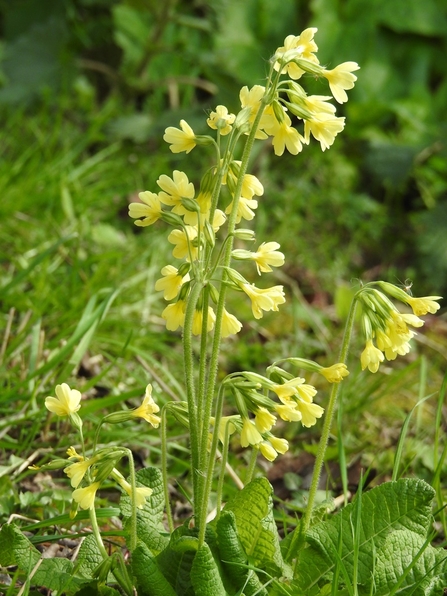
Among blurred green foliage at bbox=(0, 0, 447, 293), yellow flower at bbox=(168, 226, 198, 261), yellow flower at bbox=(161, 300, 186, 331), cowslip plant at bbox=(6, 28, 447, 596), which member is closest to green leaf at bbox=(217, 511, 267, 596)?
cowslip plant at bbox=(6, 28, 447, 596)

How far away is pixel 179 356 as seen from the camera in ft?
8.87

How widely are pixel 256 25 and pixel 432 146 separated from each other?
3.70 ft

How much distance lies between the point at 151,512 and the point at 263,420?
359mm

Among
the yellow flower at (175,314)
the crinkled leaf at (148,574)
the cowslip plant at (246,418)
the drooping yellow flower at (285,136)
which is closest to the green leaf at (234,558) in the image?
the cowslip plant at (246,418)

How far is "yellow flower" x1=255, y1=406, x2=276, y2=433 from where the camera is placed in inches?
50.8

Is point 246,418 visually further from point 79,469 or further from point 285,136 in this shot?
point 285,136

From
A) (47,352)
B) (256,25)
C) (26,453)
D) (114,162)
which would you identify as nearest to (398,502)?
(26,453)

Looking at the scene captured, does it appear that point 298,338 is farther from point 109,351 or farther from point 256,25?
point 256,25

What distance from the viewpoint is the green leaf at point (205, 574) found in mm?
1278

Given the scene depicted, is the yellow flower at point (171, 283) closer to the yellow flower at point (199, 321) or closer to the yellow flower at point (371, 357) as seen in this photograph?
the yellow flower at point (199, 321)

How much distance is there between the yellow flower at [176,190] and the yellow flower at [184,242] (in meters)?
0.04

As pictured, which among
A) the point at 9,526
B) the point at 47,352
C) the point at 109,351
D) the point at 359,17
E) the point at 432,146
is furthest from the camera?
the point at 359,17

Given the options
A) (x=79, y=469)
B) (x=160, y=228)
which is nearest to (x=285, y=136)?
(x=79, y=469)

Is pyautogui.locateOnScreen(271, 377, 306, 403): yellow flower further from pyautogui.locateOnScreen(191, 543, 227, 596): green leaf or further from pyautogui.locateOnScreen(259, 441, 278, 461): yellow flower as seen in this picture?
pyautogui.locateOnScreen(191, 543, 227, 596): green leaf
